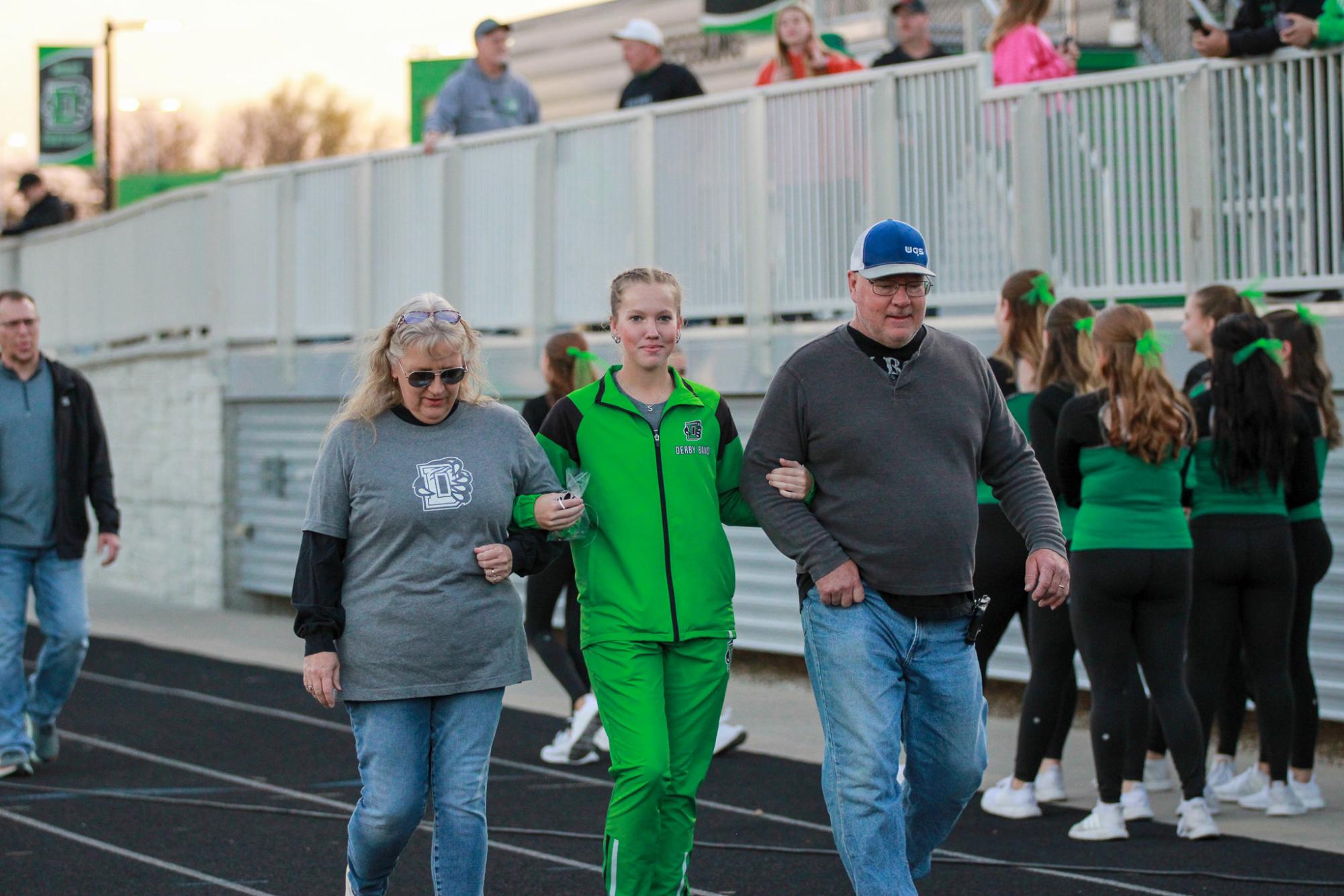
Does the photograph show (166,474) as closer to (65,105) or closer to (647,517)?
(65,105)

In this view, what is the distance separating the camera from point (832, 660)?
5199 millimetres

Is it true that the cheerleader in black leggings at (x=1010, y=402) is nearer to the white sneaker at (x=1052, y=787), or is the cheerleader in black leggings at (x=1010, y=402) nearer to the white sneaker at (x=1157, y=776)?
the white sneaker at (x=1052, y=787)

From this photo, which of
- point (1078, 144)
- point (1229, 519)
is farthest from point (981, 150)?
point (1229, 519)

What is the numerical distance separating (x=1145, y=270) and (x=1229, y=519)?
8.87 feet

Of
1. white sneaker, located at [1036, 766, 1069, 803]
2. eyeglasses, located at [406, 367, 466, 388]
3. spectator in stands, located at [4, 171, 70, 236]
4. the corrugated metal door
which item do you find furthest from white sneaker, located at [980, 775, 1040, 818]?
spectator in stands, located at [4, 171, 70, 236]

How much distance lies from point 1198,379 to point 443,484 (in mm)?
3968

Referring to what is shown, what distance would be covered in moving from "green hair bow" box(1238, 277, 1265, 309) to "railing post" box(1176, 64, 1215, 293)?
35 centimetres

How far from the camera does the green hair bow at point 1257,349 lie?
7.36 metres

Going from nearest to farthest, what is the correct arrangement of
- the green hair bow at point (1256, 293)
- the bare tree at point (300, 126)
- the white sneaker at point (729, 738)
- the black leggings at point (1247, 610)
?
the black leggings at point (1247, 610) → the green hair bow at point (1256, 293) → the white sneaker at point (729, 738) → the bare tree at point (300, 126)

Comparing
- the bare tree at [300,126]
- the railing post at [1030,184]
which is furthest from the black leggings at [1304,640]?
the bare tree at [300,126]

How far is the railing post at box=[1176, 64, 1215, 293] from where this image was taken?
970 cm

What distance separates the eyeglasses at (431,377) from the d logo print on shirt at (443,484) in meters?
0.22

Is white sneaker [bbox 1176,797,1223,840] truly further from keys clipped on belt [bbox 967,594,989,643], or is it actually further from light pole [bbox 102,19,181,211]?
light pole [bbox 102,19,181,211]

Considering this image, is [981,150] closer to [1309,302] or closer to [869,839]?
[1309,302]
